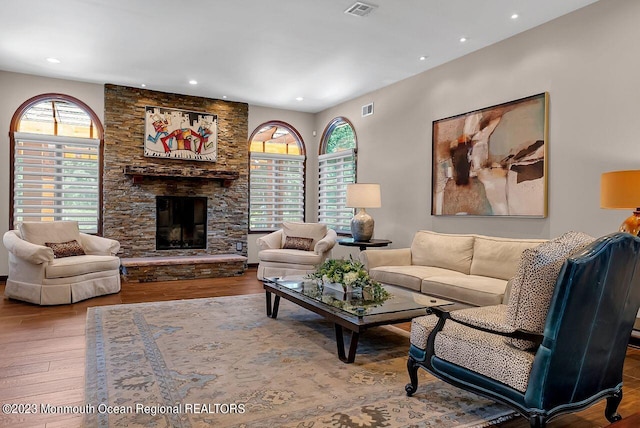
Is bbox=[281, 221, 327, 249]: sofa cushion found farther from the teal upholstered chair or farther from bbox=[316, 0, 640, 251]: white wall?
the teal upholstered chair

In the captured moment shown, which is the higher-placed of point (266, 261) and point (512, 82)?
point (512, 82)

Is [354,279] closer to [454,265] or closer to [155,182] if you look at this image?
[454,265]

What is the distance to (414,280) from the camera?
4.36 m

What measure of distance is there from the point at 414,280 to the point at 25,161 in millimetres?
5862

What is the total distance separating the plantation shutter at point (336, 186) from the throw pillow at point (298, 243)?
1.15 m

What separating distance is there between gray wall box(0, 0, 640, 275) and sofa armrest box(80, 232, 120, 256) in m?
1.40

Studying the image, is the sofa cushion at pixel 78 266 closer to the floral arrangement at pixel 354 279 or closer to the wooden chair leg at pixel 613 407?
the floral arrangement at pixel 354 279

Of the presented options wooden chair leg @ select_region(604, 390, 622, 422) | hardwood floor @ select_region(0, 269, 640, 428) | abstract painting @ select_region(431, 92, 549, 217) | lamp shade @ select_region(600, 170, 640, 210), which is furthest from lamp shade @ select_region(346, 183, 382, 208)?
wooden chair leg @ select_region(604, 390, 622, 422)

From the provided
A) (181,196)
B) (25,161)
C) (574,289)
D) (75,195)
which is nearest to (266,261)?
(181,196)

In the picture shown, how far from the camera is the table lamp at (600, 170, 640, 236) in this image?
304 centimetres

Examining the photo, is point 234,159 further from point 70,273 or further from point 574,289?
point 574,289

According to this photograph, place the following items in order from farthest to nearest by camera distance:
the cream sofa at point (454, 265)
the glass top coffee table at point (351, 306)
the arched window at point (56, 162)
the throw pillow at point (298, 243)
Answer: the throw pillow at point (298, 243), the arched window at point (56, 162), the cream sofa at point (454, 265), the glass top coffee table at point (351, 306)

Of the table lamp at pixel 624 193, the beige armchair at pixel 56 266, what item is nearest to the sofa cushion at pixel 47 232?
the beige armchair at pixel 56 266

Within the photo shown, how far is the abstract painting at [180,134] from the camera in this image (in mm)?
6875
